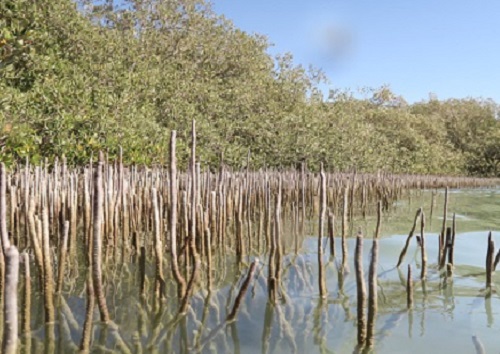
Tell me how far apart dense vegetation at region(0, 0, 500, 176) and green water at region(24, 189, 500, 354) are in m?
3.76

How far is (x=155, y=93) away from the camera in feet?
42.5

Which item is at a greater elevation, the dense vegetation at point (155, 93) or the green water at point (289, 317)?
the dense vegetation at point (155, 93)

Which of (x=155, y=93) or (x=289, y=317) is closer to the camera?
(x=289, y=317)

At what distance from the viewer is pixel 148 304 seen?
378cm

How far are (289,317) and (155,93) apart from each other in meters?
10.2

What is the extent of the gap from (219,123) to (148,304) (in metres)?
11.2

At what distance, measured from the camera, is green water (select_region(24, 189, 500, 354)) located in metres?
3.13

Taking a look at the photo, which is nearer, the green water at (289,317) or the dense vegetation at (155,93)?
the green water at (289,317)

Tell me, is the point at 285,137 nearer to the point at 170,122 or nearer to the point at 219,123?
the point at 219,123

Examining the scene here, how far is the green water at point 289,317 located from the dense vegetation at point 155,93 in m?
3.76

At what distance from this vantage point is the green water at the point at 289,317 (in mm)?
3135

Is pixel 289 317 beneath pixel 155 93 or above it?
beneath

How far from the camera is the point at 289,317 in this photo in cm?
364

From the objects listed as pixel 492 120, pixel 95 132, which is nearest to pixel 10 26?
pixel 95 132
